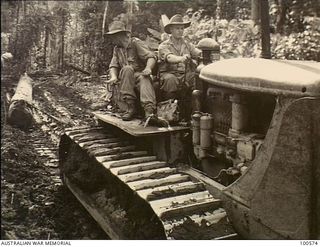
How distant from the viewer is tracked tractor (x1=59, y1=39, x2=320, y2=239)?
1.69 meters

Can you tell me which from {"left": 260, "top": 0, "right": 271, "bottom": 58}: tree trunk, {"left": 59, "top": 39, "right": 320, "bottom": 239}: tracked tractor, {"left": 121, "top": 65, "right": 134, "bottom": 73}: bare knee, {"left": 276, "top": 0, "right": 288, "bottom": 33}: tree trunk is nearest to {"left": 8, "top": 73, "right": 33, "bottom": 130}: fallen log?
{"left": 59, "top": 39, "right": 320, "bottom": 239}: tracked tractor

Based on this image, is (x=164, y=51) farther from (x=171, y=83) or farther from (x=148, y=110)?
(x=148, y=110)

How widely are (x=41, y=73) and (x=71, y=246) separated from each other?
2.62 m

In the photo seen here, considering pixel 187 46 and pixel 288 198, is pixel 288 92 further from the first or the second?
pixel 187 46

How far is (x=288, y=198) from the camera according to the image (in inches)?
67.8

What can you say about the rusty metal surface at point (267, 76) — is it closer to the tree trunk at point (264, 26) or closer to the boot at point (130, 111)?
the boot at point (130, 111)

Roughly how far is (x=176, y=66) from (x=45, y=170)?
55.2 inches

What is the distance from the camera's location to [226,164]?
232 centimetres

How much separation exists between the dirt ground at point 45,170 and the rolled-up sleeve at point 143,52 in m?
1.00

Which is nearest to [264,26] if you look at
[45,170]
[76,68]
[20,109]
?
[45,170]

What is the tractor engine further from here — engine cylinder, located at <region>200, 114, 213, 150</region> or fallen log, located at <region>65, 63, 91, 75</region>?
fallen log, located at <region>65, 63, 91, 75</region>

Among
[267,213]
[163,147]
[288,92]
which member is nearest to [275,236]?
[267,213]

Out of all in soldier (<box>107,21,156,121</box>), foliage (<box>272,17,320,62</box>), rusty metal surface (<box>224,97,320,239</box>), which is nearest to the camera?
rusty metal surface (<box>224,97,320,239</box>)

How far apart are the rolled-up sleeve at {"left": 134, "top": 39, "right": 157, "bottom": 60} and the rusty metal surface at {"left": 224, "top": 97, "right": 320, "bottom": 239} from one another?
119 centimetres
